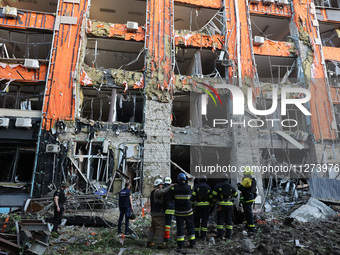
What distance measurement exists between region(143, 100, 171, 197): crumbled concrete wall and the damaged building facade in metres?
0.05

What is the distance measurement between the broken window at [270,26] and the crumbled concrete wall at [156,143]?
962 cm

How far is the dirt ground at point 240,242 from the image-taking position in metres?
5.85

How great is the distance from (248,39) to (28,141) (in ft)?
46.0

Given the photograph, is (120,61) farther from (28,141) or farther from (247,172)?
(247,172)

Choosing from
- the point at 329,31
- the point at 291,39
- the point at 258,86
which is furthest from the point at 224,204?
the point at 329,31

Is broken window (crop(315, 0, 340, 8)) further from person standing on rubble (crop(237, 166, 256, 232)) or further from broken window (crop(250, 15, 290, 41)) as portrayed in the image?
person standing on rubble (crop(237, 166, 256, 232))

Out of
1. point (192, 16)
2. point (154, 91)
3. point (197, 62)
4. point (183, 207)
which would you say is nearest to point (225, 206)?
point (183, 207)

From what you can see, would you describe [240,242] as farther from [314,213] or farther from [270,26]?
[270,26]

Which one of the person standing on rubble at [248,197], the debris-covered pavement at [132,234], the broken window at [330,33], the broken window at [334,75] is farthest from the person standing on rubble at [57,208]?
the broken window at [330,33]

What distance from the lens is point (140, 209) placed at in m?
11.6

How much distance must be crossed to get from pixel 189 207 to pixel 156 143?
7.03 meters

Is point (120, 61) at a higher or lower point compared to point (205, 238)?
higher

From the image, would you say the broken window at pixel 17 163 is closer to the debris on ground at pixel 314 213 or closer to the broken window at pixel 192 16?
the broken window at pixel 192 16

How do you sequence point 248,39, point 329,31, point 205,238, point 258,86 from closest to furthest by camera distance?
1. point 205,238
2. point 258,86
3. point 248,39
4. point 329,31
